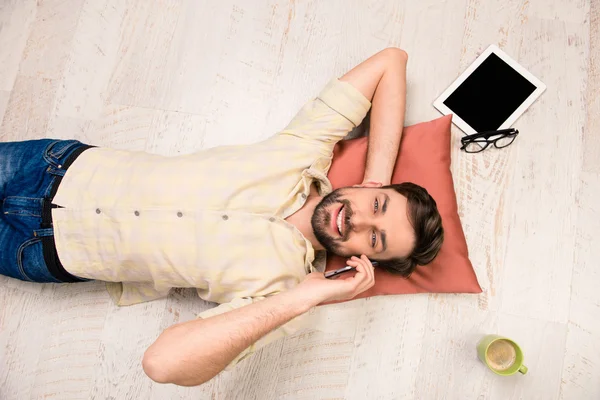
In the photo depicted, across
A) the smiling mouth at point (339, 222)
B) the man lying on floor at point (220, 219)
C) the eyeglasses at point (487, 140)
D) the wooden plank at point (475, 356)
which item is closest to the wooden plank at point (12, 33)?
the man lying on floor at point (220, 219)

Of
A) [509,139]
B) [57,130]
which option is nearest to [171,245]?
[57,130]

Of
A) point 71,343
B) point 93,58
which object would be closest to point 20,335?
point 71,343

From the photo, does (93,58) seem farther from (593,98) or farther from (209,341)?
(593,98)

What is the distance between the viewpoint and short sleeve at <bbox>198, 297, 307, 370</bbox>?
1374mm

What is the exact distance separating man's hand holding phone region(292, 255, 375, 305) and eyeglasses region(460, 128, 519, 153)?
2.39ft

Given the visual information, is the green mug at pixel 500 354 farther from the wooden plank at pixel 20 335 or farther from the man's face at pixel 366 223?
the wooden plank at pixel 20 335

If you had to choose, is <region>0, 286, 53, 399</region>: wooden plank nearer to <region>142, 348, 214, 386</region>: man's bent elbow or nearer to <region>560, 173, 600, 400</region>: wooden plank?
<region>142, 348, 214, 386</region>: man's bent elbow

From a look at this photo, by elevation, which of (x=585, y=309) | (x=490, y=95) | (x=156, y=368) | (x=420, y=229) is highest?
(x=490, y=95)

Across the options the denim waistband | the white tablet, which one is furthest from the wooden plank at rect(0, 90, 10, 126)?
the white tablet

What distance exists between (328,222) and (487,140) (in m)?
0.81

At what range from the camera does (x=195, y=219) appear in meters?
1.50

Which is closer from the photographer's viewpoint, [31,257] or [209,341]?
[209,341]

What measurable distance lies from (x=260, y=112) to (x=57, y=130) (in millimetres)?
910

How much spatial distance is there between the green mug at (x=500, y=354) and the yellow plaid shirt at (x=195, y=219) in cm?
76
